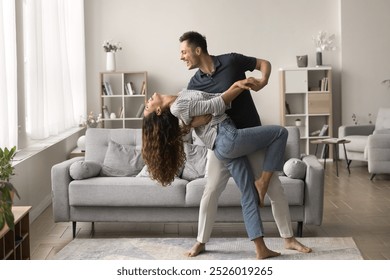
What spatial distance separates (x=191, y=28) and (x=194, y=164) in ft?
17.0

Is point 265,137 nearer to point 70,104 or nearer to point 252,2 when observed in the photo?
point 70,104

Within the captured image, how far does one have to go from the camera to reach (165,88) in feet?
34.2

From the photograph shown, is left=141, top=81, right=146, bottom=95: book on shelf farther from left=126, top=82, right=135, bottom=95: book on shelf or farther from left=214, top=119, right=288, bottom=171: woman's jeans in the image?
left=214, top=119, right=288, bottom=171: woman's jeans

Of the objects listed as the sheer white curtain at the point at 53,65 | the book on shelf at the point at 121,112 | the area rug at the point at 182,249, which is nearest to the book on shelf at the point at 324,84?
the book on shelf at the point at 121,112

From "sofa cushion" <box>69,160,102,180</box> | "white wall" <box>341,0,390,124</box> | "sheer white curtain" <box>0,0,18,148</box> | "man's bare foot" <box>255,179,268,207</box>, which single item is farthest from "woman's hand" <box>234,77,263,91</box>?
"white wall" <box>341,0,390,124</box>

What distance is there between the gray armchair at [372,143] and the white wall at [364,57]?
0.64 meters

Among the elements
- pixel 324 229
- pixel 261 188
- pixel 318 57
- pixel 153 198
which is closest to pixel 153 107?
pixel 261 188

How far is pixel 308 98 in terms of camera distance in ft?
33.6

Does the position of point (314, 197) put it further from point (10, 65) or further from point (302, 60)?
point (302, 60)

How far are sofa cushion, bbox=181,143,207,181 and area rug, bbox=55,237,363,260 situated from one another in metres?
0.53

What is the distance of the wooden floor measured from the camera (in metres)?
5.03

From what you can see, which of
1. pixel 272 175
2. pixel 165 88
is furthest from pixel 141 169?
pixel 165 88

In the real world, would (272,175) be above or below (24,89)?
below
